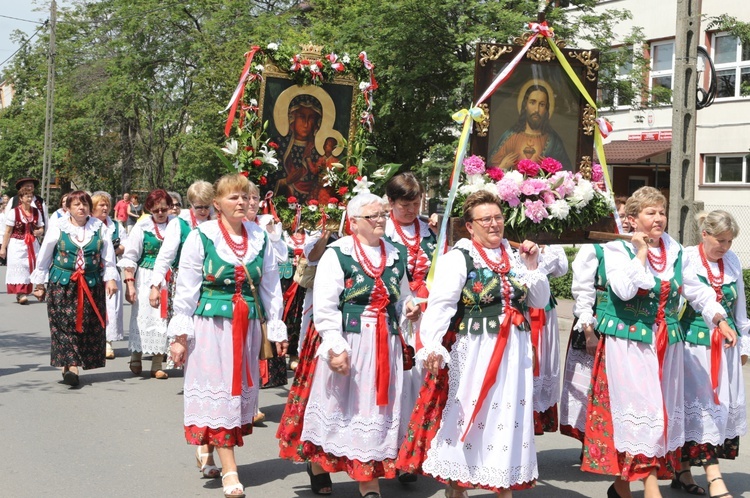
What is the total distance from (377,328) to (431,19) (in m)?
16.0

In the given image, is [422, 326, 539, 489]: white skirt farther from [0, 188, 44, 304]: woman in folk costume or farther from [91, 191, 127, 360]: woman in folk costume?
[0, 188, 44, 304]: woman in folk costume

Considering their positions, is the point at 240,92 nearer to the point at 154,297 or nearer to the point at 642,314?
the point at 154,297

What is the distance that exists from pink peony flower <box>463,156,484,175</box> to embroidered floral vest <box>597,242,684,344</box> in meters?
1.08

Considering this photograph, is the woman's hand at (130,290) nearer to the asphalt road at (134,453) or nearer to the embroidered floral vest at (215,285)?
the asphalt road at (134,453)

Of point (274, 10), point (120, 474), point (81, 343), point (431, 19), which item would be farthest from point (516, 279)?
point (274, 10)

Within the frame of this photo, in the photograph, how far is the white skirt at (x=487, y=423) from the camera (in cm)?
521

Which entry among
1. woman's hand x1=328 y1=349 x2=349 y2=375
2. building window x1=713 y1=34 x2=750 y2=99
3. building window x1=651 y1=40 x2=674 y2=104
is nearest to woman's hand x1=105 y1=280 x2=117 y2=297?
woman's hand x1=328 y1=349 x2=349 y2=375

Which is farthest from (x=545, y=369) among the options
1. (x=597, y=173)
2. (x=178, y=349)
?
(x=178, y=349)

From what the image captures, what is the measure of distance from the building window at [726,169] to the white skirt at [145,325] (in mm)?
20752

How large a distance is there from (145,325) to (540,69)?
506 centimetres

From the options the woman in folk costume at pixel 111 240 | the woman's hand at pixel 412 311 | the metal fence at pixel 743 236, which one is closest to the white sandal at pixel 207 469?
the woman's hand at pixel 412 311

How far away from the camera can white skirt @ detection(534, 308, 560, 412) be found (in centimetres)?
700

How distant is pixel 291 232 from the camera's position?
Answer: 29.2 feet

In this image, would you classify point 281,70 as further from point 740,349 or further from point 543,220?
point 740,349
